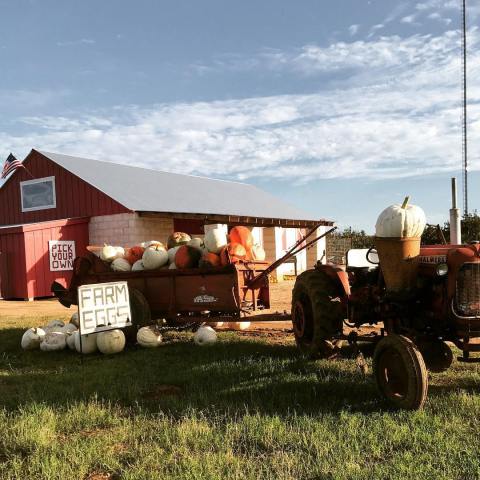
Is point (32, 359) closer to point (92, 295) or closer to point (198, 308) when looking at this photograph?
point (92, 295)

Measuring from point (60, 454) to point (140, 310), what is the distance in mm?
4641

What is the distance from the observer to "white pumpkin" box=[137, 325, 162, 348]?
26.4ft

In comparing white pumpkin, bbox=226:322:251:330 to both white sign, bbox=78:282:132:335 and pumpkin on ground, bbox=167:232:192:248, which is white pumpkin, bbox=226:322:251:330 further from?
white sign, bbox=78:282:132:335

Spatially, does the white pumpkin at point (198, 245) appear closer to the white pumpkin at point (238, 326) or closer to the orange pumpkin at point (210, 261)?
the orange pumpkin at point (210, 261)

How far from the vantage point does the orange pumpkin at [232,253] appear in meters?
7.95

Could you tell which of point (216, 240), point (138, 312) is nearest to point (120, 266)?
point (138, 312)

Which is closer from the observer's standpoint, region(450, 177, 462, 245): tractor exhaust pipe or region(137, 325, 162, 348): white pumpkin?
region(450, 177, 462, 245): tractor exhaust pipe

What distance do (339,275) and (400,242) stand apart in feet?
5.47

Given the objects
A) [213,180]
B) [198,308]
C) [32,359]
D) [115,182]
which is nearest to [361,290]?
[198,308]

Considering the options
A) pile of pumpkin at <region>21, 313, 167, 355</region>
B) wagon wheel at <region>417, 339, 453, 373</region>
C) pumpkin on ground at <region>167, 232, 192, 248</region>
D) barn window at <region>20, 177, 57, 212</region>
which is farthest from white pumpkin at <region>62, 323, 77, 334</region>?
barn window at <region>20, 177, 57, 212</region>

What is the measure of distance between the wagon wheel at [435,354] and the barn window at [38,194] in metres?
19.0

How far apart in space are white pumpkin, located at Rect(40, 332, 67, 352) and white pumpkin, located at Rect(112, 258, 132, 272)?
1.49m

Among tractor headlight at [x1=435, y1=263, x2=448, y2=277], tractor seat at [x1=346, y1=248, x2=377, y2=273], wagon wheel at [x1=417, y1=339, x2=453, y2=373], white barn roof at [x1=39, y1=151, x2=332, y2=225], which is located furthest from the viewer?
white barn roof at [x1=39, y1=151, x2=332, y2=225]

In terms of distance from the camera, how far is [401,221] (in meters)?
4.90
